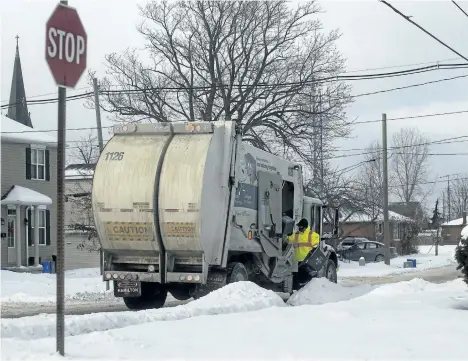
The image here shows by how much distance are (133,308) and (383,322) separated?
262 inches

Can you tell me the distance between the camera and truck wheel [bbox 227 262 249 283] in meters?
14.6

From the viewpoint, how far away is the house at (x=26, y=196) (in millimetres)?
34125

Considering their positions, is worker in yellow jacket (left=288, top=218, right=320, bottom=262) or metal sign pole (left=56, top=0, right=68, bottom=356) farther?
worker in yellow jacket (left=288, top=218, right=320, bottom=262)

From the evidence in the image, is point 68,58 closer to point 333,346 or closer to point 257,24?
point 333,346

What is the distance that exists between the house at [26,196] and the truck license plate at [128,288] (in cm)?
2063

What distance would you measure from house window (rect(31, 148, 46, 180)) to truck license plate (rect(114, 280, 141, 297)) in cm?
2329

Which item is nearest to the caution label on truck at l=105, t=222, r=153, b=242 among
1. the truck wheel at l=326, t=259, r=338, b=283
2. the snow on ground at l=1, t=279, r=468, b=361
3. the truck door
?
the snow on ground at l=1, t=279, r=468, b=361

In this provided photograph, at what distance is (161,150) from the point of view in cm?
1387

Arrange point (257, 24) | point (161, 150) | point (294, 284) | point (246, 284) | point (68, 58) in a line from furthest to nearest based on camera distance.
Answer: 1. point (257, 24)
2. point (294, 284)
3. point (161, 150)
4. point (246, 284)
5. point (68, 58)

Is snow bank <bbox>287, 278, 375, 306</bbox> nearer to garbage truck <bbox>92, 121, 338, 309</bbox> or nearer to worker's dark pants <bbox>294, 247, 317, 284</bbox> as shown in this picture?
garbage truck <bbox>92, 121, 338, 309</bbox>

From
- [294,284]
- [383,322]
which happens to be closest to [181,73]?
[294,284]

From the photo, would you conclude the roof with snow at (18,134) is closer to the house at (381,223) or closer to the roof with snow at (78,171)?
the roof with snow at (78,171)

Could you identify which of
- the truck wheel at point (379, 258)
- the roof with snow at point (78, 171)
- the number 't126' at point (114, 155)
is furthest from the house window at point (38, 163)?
the number 't126' at point (114, 155)

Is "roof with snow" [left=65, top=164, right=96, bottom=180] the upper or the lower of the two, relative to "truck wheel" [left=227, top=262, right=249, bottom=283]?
upper
